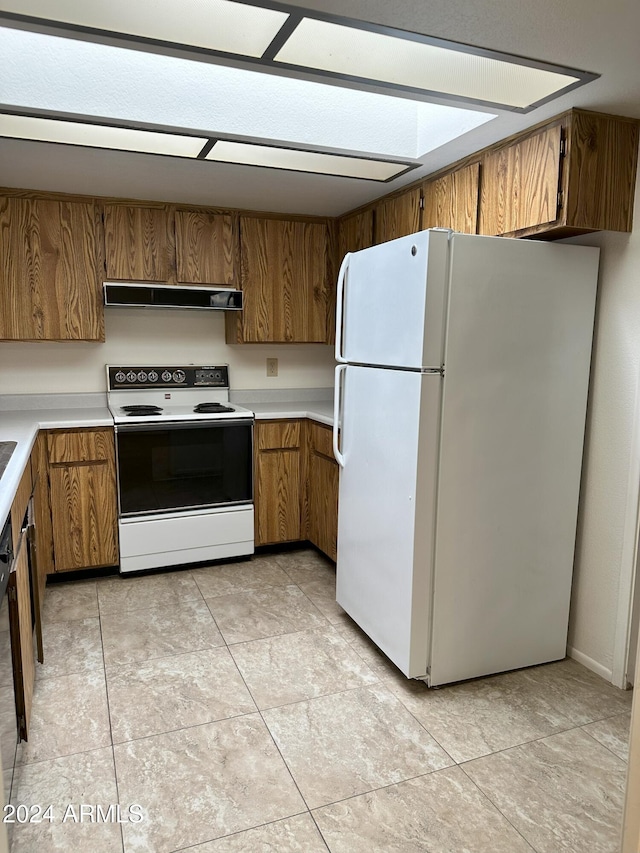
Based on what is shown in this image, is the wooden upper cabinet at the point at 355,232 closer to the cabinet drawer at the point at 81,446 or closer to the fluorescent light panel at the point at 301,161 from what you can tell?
the fluorescent light panel at the point at 301,161

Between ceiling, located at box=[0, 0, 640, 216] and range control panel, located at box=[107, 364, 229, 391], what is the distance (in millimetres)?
1006

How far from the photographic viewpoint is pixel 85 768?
185 centimetres

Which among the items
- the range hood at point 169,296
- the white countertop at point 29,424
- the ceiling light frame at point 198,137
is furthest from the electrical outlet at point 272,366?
the ceiling light frame at point 198,137

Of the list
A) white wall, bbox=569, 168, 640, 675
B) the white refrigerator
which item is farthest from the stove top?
white wall, bbox=569, 168, 640, 675

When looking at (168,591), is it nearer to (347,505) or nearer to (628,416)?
(347,505)

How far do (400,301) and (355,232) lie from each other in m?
1.58

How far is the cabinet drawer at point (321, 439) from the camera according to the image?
329 centimetres

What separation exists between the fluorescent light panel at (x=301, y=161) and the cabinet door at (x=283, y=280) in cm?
96

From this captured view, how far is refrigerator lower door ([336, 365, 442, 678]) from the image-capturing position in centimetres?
214

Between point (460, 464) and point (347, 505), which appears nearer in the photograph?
point (460, 464)

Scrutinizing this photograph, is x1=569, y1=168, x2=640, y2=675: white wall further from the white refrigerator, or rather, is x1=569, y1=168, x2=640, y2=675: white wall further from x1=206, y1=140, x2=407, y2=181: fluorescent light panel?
x1=206, y1=140, x2=407, y2=181: fluorescent light panel

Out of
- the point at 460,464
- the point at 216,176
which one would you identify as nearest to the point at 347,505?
the point at 460,464

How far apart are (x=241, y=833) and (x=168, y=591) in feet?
5.45

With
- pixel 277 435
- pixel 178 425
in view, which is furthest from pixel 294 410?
pixel 178 425
